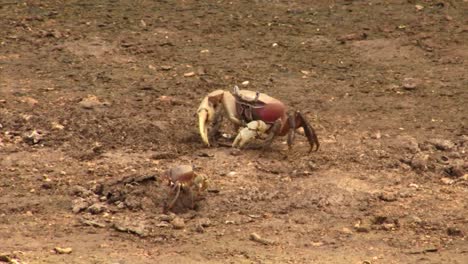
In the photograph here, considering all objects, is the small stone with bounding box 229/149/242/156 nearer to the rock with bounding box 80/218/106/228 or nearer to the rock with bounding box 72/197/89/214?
the rock with bounding box 72/197/89/214

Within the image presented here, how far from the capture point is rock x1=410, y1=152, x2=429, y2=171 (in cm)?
670

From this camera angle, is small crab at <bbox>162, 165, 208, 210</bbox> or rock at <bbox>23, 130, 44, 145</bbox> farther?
rock at <bbox>23, 130, 44, 145</bbox>

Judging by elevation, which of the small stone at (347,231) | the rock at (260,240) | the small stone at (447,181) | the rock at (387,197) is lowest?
the small stone at (447,181)

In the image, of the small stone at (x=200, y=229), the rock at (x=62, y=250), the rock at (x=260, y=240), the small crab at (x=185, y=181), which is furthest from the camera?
the small crab at (x=185, y=181)

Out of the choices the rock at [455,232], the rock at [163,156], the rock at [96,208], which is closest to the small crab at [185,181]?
the rock at [96,208]

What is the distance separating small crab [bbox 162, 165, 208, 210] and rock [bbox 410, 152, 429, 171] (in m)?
1.40

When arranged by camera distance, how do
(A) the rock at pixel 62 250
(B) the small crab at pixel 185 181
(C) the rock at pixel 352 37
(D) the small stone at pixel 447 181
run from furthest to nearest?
(C) the rock at pixel 352 37
(D) the small stone at pixel 447 181
(B) the small crab at pixel 185 181
(A) the rock at pixel 62 250

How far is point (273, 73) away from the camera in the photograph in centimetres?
850

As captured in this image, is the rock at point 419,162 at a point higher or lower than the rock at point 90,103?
lower

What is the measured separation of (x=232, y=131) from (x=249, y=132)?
0.48m

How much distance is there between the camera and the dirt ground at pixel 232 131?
5.71 metres

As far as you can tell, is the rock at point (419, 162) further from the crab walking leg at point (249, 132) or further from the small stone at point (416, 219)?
the crab walking leg at point (249, 132)

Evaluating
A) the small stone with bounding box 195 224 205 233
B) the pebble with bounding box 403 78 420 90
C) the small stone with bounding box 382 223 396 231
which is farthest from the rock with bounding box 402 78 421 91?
the small stone with bounding box 195 224 205 233

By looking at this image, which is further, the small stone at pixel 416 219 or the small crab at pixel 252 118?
the small crab at pixel 252 118
